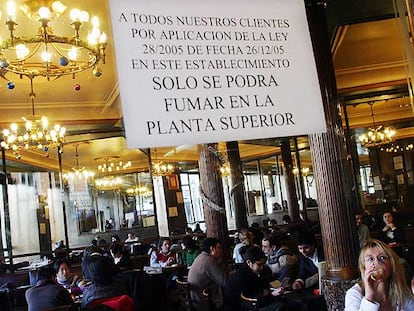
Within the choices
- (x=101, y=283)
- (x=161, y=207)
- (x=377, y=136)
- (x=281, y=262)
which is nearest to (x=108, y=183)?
(x=161, y=207)

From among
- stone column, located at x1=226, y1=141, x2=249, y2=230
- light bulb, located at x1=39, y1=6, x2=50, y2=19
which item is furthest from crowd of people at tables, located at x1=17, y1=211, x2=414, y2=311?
stone column, located at x1=226, y1=141, x2=249, y2=230

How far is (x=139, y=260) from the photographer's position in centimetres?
876

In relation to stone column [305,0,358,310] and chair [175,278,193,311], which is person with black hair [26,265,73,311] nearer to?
chair [175,278,193,311]

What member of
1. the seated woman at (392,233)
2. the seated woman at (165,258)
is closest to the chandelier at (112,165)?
the seated woman at (165,258)

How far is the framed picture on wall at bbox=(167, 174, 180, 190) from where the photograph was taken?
1608 centimetres

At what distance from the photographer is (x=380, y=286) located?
2.17m

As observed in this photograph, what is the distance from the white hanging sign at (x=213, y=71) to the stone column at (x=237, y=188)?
7.83 meters

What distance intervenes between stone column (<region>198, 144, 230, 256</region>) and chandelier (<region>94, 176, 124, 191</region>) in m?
9.13

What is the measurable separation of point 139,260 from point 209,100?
743 cm

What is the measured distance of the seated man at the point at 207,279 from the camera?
4.80 metres

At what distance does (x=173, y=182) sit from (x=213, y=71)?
14.5 metres

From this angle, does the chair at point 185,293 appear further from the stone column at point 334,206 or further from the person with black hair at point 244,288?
the stone column at point 334,206

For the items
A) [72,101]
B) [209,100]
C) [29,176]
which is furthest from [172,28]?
[29,176]

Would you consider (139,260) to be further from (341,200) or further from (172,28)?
(172,28)
